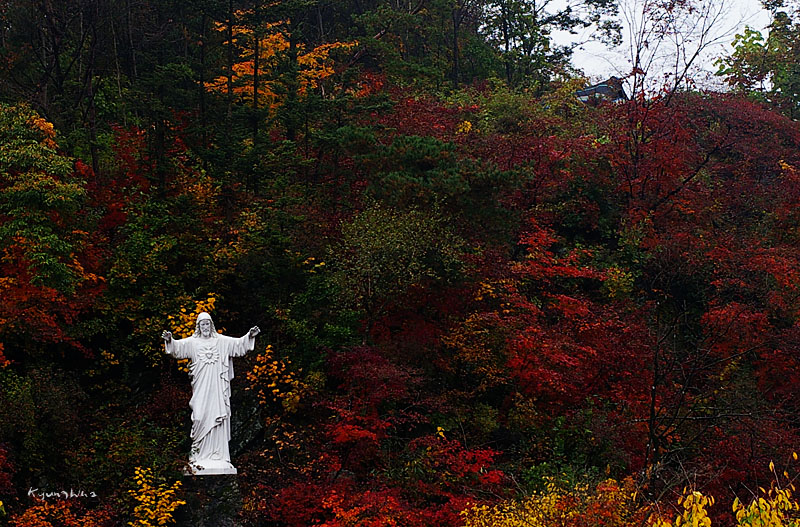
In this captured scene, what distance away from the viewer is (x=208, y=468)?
11.1 metres

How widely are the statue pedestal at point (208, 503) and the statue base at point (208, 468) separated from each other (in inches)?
1.9

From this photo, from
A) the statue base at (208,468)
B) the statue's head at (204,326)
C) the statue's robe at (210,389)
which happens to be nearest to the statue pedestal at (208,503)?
the statue base at (208,468)

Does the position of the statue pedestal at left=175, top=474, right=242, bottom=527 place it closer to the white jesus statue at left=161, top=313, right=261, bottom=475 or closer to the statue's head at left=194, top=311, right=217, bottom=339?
the white jesus statue at left=161, top=313, right=261, bottom=475

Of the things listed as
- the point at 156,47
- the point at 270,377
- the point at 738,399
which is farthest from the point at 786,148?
the point at 156,47

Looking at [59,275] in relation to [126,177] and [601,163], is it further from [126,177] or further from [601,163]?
[601,163]

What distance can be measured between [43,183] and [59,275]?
5.56 feet

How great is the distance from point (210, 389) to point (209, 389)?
0.01m

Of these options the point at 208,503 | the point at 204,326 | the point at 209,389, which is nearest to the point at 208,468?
the point at 208,503

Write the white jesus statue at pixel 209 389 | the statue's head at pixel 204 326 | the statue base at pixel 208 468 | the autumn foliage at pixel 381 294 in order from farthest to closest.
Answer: the autumn foliage at pixel 381 294, the statue's head at pixel 204 326, the white jesus statue at pixel 209 389, the statue base at pixel 208 468

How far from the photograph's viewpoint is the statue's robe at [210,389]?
11.2 metres

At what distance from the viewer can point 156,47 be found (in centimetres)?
2378

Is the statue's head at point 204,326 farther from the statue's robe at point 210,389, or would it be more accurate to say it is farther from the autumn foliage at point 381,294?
the autumn foliage at point 381,294

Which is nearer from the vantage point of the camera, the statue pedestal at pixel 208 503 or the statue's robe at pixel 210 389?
the statue pedestal at pixel 208 503

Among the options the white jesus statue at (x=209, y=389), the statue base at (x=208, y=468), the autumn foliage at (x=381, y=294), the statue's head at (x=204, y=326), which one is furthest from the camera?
the autumn foliage at (x=381, y=294)
